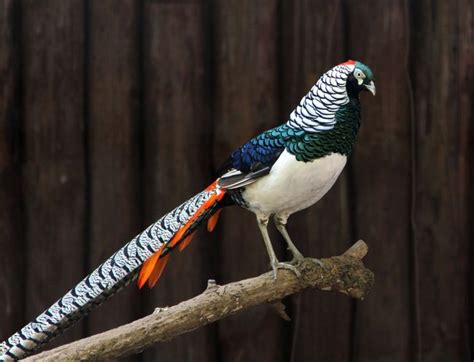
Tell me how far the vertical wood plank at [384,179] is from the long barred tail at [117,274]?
2.25 feet

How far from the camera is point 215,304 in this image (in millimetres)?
2359

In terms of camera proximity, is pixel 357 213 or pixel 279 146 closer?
pixel 279 146

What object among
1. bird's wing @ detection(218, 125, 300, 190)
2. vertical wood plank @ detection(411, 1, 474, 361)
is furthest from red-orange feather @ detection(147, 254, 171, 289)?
vertical wood plank @ detection(411, 1, 474, 361)

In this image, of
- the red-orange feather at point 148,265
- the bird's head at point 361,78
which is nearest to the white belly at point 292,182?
the bird's head at point 361,78

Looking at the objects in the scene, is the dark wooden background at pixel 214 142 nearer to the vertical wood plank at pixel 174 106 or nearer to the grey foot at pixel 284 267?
the vertical wood plank at pixel 174 106

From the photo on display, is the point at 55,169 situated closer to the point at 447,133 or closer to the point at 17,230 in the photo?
the point at 17,230

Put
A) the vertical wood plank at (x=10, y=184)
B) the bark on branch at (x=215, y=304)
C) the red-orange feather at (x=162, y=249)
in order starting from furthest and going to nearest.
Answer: the vertical wood plank at (x=10, y=184)
the red-orange feather at (x=162, y=249)
the bark on branch at (x=215, y=304)

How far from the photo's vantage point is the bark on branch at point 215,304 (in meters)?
2.28

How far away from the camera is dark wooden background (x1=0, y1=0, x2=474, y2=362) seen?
9.30 feet

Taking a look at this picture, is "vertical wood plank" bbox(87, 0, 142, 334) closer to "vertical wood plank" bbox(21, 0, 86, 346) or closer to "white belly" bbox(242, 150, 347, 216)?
"vertical wood plank" bbox(21, 0, 86, 346)

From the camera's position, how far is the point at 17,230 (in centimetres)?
287

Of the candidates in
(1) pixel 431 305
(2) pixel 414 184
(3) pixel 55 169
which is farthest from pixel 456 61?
(3) pixel 55 169

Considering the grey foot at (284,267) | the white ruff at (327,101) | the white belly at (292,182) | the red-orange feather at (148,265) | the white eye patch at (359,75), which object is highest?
the white eye patch at (359,75)

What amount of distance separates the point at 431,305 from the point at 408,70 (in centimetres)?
83
